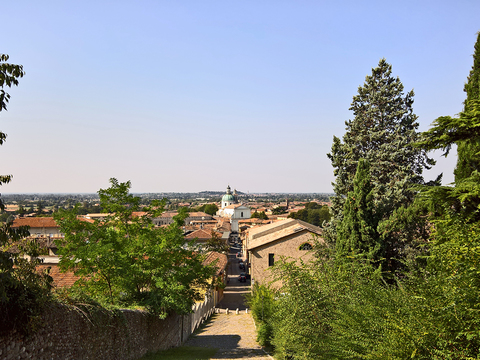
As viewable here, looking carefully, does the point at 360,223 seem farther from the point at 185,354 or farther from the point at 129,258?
the point at 129,258

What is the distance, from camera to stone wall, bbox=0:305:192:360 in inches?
269

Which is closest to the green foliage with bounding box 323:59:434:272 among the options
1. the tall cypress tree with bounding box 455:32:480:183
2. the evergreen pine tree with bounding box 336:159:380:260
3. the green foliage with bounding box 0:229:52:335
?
the evergreen pine tree with bounding box 336:159:380:260

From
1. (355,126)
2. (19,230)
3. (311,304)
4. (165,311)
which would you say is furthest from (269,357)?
(355,126)

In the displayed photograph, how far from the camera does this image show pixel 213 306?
95.3ft

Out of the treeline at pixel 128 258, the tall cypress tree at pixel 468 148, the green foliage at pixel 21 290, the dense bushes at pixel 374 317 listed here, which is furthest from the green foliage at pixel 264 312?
the green foliage at pixel 21 290

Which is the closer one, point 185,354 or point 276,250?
point 185,354

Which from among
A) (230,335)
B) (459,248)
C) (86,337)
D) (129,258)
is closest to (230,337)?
(230,335)

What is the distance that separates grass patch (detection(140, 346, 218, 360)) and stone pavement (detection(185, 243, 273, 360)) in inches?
17.0

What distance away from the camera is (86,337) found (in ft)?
28.9

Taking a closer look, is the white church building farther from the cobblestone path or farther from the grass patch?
the grass patch

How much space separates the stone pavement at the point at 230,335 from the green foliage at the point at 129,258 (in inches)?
111

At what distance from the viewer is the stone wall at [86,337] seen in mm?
6832

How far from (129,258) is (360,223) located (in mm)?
9843

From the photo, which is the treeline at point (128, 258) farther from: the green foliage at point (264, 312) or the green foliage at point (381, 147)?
the green foliage at point (381, 147)
